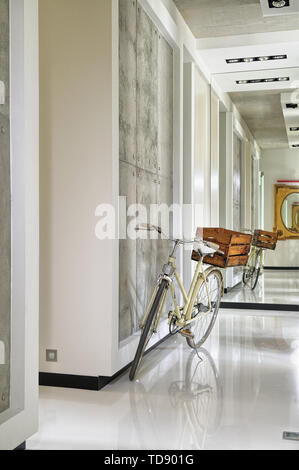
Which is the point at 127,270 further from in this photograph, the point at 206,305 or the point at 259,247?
the point at 259,247

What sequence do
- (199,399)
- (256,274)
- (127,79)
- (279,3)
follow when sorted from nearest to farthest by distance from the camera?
(199,399) → (127,79) → (279,3) → (256,274)

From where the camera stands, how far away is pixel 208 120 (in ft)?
23.8

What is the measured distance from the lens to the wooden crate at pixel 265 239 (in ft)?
21.6

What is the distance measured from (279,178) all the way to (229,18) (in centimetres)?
189

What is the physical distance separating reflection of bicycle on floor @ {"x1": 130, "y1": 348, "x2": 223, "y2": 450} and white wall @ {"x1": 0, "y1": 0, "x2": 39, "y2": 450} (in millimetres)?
626

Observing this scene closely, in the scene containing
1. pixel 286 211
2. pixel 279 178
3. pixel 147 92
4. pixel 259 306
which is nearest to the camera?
pixel 147 92

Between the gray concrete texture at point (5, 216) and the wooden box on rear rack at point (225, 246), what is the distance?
2.59m

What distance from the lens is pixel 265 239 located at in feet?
21.7

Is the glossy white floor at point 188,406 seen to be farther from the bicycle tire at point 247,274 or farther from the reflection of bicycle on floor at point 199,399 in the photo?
the bicycle tire at point 247,274

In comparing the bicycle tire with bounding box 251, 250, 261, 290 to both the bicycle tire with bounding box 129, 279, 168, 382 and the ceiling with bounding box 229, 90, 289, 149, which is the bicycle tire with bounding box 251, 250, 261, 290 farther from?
the bicycle tire with bounding box 129, 279, 168, 382

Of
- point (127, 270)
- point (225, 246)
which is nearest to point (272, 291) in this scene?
point (225, 246)

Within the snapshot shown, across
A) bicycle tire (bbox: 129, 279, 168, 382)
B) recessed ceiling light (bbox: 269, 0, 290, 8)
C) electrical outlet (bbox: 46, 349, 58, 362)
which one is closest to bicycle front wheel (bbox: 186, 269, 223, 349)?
bicycle tire (bbox: 129, 279, 168, 382)
